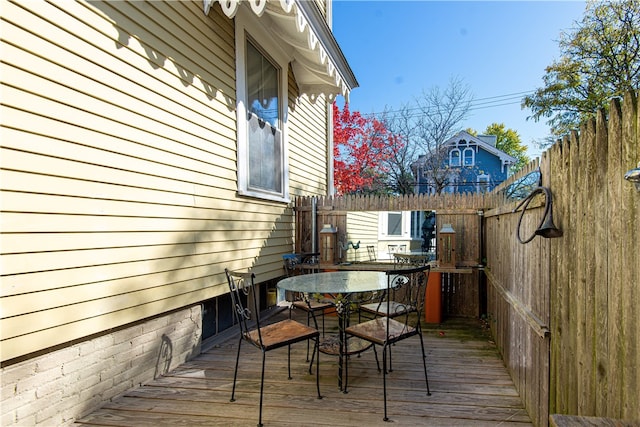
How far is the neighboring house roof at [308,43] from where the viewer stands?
Result: 377cm

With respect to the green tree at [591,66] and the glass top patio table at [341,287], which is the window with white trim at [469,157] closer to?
the green tree at [591,66]

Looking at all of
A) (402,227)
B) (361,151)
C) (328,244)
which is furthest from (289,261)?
(361,151)

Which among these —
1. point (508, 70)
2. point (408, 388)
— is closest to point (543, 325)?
point (408, 388)

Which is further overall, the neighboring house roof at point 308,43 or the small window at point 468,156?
the small window at point 468,156

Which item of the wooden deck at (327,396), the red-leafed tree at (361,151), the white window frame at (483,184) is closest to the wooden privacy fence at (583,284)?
the wooden deck at (327,396)

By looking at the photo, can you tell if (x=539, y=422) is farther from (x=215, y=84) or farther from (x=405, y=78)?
(x=405, y=78)

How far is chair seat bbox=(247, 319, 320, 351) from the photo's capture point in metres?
2.52

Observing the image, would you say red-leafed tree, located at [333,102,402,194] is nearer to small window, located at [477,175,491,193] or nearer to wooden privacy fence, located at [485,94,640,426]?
small window, located at [477,175,491,193]

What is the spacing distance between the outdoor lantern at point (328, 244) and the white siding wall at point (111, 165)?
1.70 meters

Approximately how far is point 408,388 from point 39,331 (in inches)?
101

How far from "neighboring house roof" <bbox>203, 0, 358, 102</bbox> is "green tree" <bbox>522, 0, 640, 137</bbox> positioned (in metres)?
10.6

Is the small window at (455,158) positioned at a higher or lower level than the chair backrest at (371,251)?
higher

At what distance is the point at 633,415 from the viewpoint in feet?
3.77

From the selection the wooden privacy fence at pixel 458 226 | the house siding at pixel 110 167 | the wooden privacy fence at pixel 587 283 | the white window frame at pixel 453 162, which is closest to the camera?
the wooden privacy fence at pixel 587 283
